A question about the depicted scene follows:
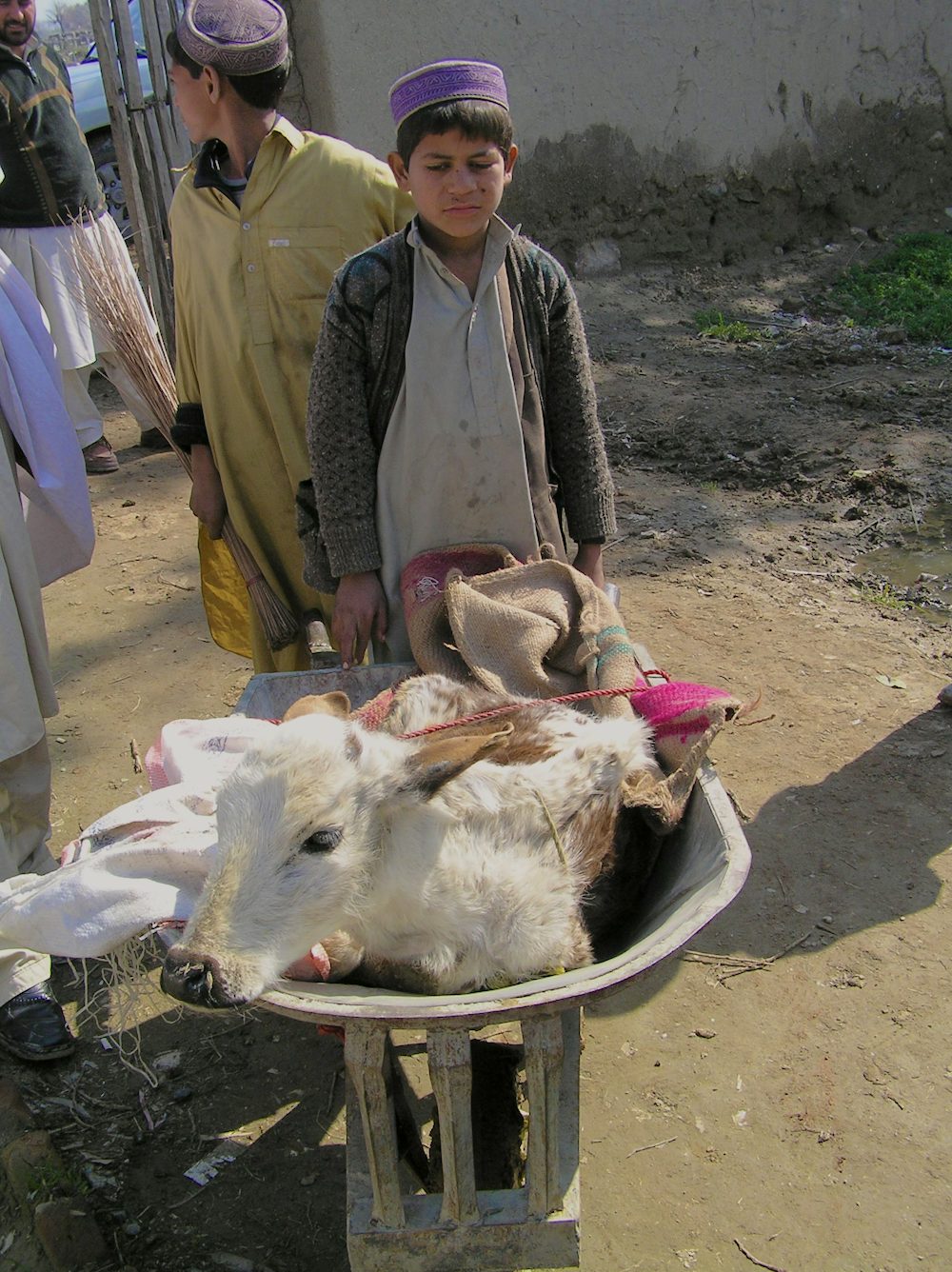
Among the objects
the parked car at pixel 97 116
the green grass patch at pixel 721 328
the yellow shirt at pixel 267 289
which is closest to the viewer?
the yellow shirt at pixel 267 289

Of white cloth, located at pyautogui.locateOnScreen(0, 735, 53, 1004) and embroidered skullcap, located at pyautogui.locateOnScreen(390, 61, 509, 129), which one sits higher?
embroidered skullcap, located at pyautogui.locateOnScreen(390, 61, 509, 129)

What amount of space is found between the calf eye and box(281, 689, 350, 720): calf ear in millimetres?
319

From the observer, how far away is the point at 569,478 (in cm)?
284

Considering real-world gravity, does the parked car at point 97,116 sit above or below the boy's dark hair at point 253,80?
above

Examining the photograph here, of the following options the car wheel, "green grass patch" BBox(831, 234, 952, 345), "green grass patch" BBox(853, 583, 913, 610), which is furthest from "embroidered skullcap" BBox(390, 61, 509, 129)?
the car wheel

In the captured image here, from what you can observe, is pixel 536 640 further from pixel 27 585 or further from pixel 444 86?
pixel 27 585

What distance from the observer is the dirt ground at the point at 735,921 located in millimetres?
2535

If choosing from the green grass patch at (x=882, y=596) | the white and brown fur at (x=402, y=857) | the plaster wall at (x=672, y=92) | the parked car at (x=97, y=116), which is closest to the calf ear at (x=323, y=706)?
the white and brown fur at (x=402, y=857)

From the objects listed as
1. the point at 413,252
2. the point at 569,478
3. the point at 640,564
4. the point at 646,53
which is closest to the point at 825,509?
the point at 640,564

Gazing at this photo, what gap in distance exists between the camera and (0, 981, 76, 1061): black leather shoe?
293 cm

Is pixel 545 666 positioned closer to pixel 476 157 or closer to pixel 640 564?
pixel 476 157

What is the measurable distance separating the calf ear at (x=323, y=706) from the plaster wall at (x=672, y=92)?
5.61 metres

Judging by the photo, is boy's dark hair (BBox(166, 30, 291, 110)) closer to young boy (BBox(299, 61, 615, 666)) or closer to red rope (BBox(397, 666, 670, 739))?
young boy (BBox(299, 61, 615, 666))

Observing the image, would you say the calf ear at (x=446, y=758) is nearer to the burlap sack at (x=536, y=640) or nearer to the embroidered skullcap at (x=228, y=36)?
the burlap sack at (x=536, y=640)
